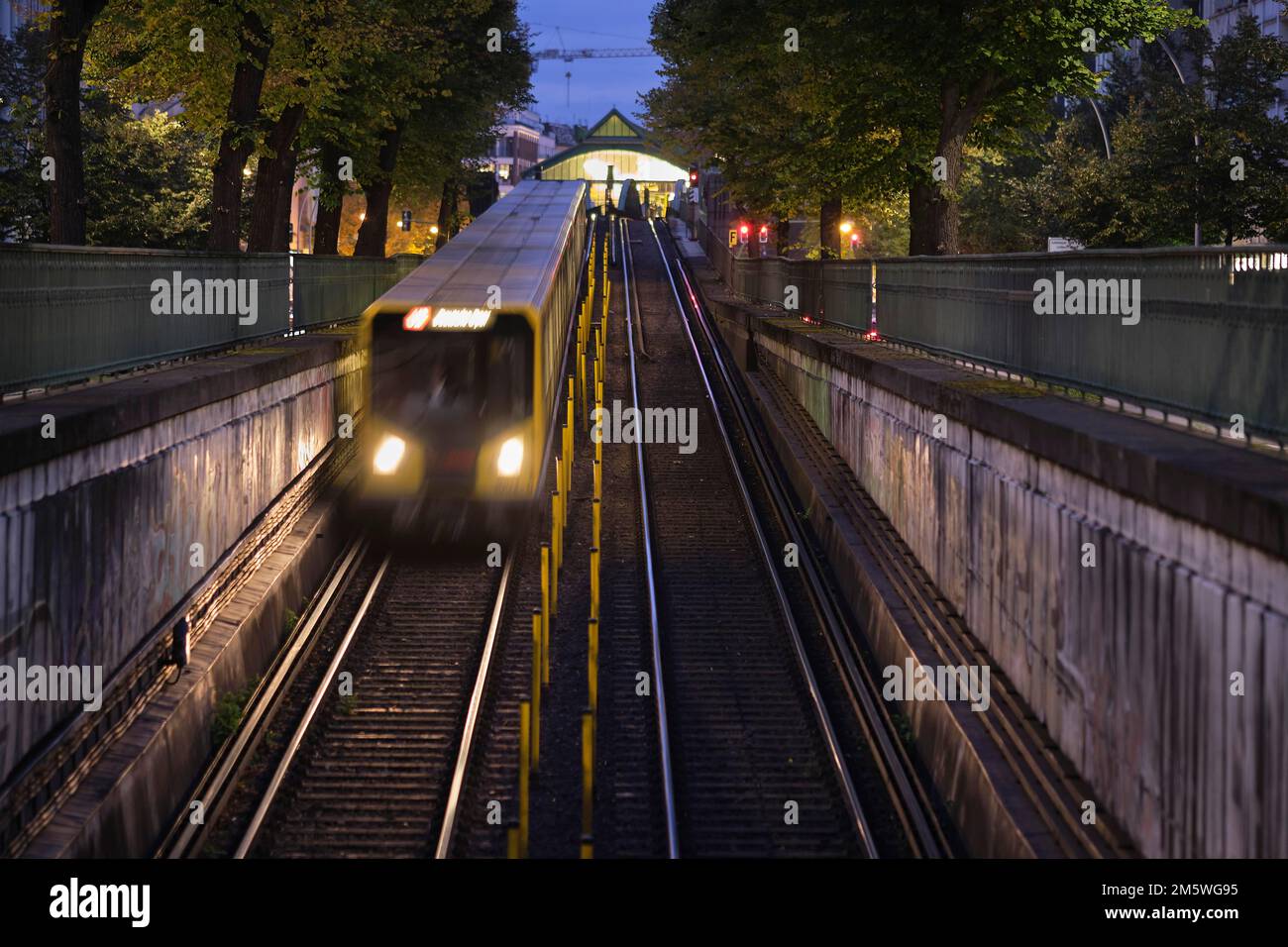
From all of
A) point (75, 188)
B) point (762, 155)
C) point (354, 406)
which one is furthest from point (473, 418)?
point (762, 155)

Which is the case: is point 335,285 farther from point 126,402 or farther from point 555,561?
point 126,402

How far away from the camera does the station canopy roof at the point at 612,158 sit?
15625 centimetres

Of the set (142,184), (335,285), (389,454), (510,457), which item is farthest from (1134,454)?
(142,184)

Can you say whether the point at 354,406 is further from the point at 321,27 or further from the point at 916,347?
the point at 916,347

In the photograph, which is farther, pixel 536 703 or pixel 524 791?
pixel 536 703

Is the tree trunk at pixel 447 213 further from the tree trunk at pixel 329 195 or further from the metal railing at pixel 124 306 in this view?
the metal railing at pixel 124 306

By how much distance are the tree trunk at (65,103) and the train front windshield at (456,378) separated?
3891 mm

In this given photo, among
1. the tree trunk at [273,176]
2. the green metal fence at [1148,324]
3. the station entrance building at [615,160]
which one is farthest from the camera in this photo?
the station entrance building at [615,160]

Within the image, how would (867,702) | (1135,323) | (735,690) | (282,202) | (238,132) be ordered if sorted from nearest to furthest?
(1135,323)
(867,702)
(735,690)
(238,132)
(282,202)

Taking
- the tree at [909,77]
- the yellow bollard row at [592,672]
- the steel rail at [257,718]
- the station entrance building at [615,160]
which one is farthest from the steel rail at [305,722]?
the station entrance building at [615,160]

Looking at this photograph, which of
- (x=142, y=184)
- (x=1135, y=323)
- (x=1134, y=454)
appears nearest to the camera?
(x=1134, y=454)

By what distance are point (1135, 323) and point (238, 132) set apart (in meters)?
17.5

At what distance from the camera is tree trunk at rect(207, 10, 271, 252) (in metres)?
24.6

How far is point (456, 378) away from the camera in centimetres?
1786
